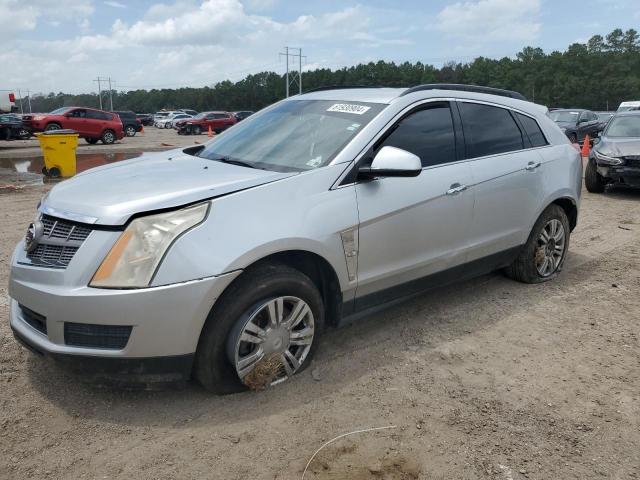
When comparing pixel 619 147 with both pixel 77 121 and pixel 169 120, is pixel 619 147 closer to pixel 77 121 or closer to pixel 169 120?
pixel 77 121

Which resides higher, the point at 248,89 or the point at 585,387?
the point at 248,89

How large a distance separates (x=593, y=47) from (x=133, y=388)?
97.7m

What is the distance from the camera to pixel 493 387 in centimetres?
315

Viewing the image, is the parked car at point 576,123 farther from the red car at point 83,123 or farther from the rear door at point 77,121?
the rear door at point 77,121

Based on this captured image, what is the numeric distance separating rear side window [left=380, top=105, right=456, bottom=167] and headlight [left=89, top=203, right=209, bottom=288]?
1497mm

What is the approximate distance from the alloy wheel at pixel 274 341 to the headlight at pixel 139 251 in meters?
0.57

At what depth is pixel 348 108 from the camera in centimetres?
372

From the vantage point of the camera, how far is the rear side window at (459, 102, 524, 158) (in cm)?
409

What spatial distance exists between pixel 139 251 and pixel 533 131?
3.60 metres

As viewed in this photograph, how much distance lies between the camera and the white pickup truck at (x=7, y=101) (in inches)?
925

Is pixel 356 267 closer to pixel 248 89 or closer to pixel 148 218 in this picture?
pixel 148 218

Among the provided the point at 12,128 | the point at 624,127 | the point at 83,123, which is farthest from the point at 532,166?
the point at 83,123

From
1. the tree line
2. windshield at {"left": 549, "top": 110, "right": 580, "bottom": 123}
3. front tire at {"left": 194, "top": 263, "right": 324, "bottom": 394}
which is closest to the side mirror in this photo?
front tire at {"left": 194, "top": 263, "right": 324, "bottom": 394}

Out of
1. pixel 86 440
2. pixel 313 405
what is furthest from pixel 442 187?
pixel 86 440
